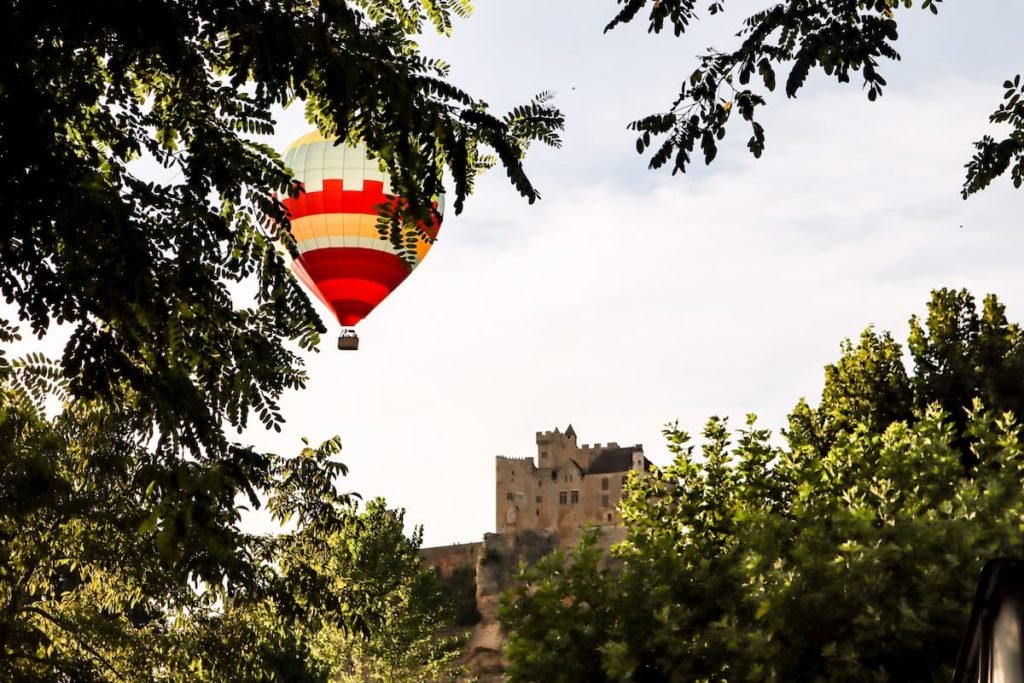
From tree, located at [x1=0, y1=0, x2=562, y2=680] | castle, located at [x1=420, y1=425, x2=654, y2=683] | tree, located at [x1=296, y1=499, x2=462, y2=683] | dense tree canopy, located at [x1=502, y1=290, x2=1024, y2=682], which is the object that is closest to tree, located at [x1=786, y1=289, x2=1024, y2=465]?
dense tree canopy, located at [x1=502, y1=290, x2=1024, y2=682]

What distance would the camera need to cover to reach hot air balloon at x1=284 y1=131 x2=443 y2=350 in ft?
100

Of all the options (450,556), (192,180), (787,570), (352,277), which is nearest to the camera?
(192,180)

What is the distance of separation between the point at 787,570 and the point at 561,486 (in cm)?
8183

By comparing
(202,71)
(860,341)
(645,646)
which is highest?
(860,341)

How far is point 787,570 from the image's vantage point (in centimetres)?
2106

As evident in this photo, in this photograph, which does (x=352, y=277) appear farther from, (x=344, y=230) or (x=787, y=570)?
(x=787, y=570)

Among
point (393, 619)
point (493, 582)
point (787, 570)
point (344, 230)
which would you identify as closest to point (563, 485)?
point (493, 582)

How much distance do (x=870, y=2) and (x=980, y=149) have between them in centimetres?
174

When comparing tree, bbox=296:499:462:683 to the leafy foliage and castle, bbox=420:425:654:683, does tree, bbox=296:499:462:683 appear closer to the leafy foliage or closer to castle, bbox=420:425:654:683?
the leafy foliage

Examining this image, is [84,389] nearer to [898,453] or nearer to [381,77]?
[381,77]

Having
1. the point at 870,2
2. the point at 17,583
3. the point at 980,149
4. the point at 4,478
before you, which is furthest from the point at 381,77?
the point at 17,583

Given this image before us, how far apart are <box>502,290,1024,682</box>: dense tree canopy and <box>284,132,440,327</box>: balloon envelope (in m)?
8.20

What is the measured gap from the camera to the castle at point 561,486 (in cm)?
10125

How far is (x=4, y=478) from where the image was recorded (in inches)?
488
